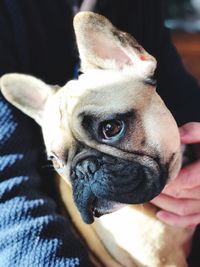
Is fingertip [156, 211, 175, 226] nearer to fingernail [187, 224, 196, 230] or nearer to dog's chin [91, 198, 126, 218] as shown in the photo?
fingernail [187, 224, 196, 230]

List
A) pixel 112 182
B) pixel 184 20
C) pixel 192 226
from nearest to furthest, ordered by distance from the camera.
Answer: pixel 112 182 → pixel 192 226 → pixel 184 20

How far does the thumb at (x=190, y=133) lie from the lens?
46.5 inches

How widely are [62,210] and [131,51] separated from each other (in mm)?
455

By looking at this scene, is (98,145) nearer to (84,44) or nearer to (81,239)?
(84,44)

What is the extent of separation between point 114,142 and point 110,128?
0.03 meters

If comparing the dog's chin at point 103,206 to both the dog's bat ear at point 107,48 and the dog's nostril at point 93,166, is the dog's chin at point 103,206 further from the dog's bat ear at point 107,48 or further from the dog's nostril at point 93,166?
the dog's bat ear at point 107,48

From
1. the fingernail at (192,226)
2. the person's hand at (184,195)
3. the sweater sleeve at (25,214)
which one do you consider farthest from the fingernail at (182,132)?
the sweater sleeve at (25,214)

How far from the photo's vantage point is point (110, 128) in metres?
1.03

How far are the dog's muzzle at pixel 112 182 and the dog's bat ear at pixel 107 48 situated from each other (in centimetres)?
21

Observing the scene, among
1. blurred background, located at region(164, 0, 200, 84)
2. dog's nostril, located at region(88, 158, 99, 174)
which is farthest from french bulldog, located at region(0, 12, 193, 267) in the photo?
blurred background, located at region(164, 0, 200, 84)

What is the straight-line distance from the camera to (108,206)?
106cm

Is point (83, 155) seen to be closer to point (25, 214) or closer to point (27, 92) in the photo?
point (25, 214)

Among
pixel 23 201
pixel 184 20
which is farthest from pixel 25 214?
pixel 184 20

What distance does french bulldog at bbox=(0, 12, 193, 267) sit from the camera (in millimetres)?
1024
